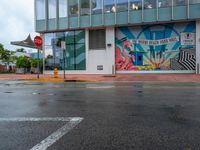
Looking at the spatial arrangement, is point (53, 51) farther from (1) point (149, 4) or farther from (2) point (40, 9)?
(1) point (149, 4)

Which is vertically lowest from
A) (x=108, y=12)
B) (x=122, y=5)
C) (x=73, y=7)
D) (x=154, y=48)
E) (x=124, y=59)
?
(x=124, y=59)

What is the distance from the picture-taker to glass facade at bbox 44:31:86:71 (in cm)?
2861

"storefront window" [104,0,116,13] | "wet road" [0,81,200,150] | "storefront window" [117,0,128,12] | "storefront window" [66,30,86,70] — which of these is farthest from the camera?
"storefront window" [66,30,86,70]

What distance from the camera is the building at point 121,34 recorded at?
81.4ft

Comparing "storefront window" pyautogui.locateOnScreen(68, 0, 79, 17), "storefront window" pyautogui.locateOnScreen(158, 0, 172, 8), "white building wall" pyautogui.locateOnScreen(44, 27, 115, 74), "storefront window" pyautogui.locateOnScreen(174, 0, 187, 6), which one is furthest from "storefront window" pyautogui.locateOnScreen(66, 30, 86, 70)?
"storefront window" pyautogui.locateOnScreen(174, 0, 187, 6)

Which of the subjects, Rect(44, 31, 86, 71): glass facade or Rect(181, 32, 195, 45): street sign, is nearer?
Rect(181, 32, 195, 45): street sign

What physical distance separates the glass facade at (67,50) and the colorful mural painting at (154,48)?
4642 mm

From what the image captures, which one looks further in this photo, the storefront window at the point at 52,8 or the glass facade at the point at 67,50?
the storefront window at the point at 52,8

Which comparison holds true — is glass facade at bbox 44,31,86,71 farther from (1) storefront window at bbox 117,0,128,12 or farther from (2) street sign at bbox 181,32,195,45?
(2) street sign at bbox 181,32,195,45

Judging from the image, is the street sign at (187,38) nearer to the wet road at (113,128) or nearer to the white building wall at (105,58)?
the white building wall at (105,58)

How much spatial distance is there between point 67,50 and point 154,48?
11.1 m

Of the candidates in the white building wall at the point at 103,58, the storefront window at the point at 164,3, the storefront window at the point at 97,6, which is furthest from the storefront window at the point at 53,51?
the storefront window at the point at 164,3

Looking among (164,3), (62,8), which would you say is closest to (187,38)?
(164,3)

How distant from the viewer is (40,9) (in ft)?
97.2
